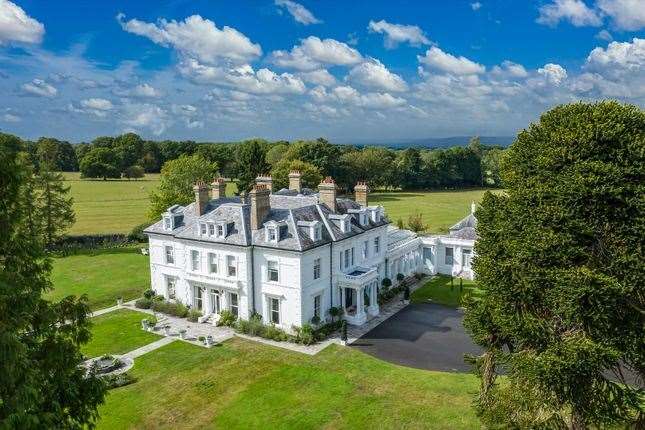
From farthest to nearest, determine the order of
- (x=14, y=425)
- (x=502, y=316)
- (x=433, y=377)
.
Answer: (x=433, y=377), (x=502, y=316), (x=14, y=425)

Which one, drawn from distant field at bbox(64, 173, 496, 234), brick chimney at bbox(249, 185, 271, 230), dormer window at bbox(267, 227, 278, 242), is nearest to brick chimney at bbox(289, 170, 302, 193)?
brick chimney at bbox(249, 185, 271, 230)

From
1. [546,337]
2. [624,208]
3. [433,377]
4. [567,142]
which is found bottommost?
[433,377]

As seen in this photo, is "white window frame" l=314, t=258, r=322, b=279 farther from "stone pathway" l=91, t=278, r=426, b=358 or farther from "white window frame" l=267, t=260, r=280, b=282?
"stone pathway" l=91, t=278, r=426, b=358

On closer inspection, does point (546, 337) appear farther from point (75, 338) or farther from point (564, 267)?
point (75, 338)

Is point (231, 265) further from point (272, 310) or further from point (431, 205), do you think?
point (431, 205)

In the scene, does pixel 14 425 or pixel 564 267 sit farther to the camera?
pixel 564 267

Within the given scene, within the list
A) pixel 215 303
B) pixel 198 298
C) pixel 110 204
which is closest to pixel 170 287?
pixel 198 298

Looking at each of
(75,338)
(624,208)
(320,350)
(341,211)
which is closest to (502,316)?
(624,208)

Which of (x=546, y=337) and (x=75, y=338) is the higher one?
(x=75, y=338)
